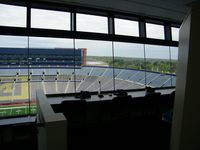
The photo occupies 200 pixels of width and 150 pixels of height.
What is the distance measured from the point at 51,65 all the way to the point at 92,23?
1.59 metres

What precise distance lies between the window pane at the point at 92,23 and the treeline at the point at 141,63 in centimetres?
76

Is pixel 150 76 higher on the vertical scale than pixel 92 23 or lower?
lower

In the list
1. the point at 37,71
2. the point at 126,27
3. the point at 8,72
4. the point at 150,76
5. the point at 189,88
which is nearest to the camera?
the point at 189,88

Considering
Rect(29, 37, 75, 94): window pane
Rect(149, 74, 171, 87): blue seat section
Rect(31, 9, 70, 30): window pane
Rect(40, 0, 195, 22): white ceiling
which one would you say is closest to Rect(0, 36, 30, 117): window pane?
Rect(29, 37, 75, 94): window pane

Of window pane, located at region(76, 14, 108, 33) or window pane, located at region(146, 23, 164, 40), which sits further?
window pane, located at region(146, 23, 164, 40)

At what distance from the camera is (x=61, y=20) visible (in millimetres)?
4012

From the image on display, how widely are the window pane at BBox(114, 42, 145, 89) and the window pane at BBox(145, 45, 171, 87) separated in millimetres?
247

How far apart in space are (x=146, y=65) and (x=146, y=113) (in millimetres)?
1600

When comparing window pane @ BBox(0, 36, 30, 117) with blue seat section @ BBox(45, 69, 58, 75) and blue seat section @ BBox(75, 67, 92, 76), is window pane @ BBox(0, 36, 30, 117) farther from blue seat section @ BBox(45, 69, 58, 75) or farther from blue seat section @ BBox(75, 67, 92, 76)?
blue seat section @ BBox(75, 67, 92, 76)

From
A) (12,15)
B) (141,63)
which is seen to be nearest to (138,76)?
(141,63)

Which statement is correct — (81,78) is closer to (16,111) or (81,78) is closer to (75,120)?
(75,120)

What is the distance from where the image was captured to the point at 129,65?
5.09m

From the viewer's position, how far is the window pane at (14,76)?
11.4 ft

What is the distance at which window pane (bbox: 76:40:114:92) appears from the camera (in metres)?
4.27
